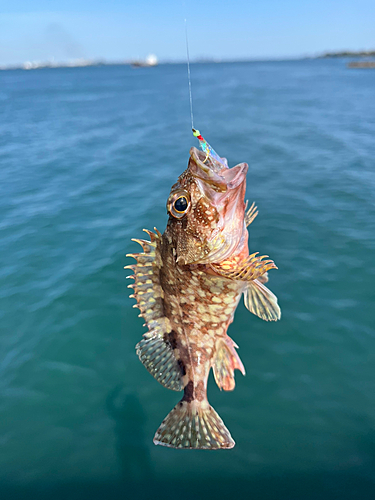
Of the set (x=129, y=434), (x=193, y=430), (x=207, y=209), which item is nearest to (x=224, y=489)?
(x=193, y=430)

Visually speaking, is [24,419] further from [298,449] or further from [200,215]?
[200,215]

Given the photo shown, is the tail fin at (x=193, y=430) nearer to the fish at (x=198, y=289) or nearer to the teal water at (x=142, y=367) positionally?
the fish at (x=198, y=289)

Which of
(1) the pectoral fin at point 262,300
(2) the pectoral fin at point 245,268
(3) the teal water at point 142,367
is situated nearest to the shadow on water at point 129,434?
(3) the teal water at point 142,367

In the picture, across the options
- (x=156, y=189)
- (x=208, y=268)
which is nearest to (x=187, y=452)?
(x=208, y=268)

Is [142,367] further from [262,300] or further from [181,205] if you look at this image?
[181,205]

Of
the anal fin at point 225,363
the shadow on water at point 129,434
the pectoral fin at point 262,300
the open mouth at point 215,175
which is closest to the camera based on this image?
the open mouth at point 215,175

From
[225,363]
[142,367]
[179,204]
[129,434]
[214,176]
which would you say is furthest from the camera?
[142,367]
